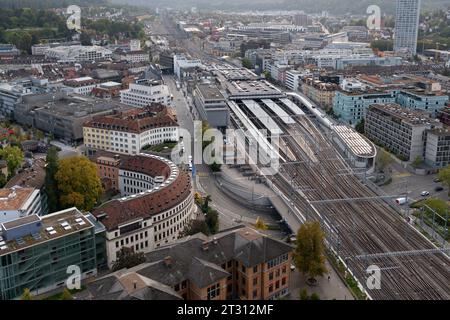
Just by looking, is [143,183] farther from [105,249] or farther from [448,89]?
[448,89]

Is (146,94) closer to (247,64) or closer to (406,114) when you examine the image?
(406,114)

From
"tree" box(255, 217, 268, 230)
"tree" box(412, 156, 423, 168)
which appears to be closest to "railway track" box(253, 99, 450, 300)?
"tree" box(255, 217, 268, 230)

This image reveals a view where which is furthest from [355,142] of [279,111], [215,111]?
[215,111]

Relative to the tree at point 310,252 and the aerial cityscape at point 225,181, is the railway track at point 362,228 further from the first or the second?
the tree at point 310,252

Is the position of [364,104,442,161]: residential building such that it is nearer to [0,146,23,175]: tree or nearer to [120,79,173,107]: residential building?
[120,79,173,107]: residential building

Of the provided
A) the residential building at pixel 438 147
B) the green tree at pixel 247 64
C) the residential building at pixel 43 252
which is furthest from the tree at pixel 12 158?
the green tree at pixel 247 64

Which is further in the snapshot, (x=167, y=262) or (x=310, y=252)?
(x=310, y=252)
